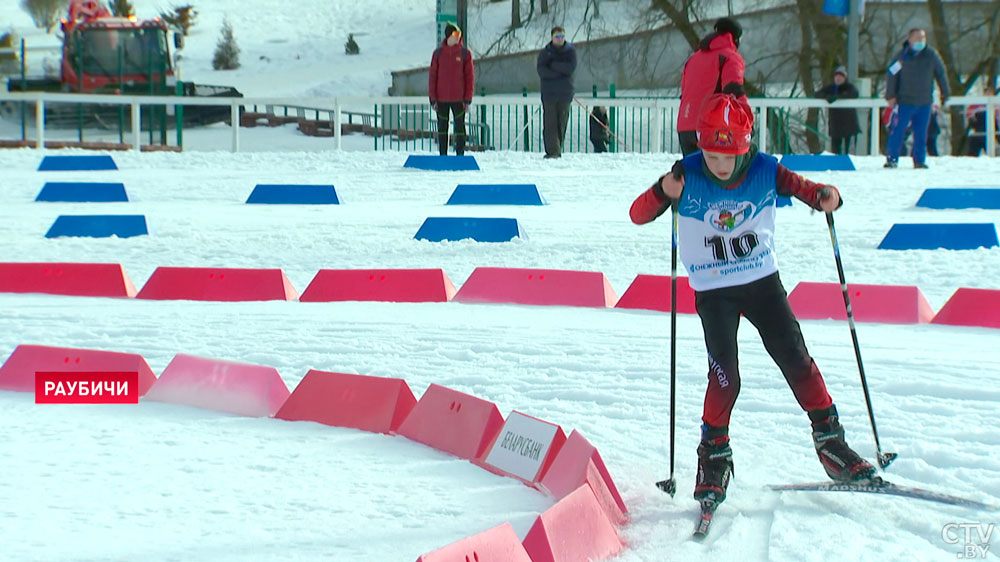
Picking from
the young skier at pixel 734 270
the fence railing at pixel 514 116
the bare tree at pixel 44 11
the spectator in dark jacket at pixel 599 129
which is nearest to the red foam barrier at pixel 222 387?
the young skier at pixel 734 270

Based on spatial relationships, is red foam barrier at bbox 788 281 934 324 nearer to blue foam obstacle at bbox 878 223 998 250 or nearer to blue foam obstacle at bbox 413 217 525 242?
blue foam obstacle at bbox 878 223 998 250

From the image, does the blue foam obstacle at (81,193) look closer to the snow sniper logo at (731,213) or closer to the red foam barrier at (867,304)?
the red foam barrier at (867,304)

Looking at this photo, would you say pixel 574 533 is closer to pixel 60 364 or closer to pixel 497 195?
pixel 60 364

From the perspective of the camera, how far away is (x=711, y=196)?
12.2 ft

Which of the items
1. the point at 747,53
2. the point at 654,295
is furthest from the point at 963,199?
the point at 747,53

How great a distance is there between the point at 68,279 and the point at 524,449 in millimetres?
4755

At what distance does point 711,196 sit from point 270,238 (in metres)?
6.75

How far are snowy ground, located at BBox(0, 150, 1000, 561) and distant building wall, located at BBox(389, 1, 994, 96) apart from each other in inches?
770

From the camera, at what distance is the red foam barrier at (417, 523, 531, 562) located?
277 cm

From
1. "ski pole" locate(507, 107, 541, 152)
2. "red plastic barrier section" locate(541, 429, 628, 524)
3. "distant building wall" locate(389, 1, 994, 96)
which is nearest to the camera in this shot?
"red plastic barrier section" locate(541, 429, 628, 524)

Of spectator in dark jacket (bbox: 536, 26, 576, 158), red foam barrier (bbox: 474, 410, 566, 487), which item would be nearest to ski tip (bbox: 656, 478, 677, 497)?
red foam barrier (bbox: 474, 410, 566, 487)

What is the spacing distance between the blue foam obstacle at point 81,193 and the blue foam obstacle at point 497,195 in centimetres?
354

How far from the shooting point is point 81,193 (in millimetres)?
12992

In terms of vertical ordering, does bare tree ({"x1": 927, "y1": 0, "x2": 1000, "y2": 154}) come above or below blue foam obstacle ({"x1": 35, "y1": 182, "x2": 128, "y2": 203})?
above
